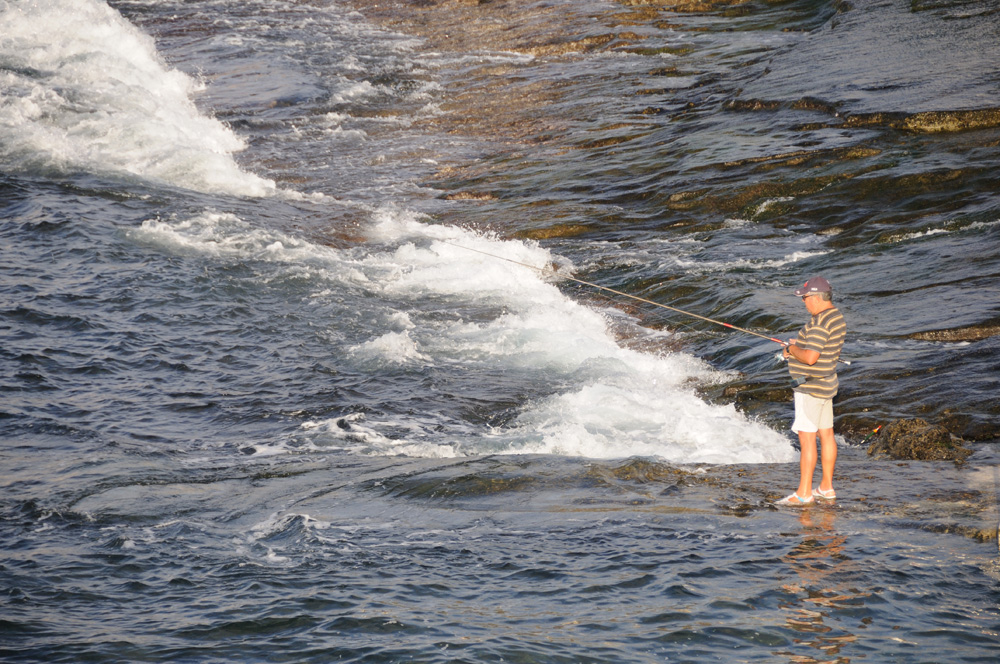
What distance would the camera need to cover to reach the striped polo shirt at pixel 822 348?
6.65 meters

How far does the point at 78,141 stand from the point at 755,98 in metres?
12.6

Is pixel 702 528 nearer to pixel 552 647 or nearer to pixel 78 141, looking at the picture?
pixel 552 647

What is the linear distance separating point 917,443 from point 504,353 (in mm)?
4984

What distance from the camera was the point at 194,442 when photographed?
29.6ft

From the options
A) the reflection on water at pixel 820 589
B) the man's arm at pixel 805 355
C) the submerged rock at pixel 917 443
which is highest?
the man's arm at pixel 805 355

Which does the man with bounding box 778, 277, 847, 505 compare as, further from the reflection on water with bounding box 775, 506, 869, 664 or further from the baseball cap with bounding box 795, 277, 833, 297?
the reflection on water with bounding box 775, 506, 869, 664

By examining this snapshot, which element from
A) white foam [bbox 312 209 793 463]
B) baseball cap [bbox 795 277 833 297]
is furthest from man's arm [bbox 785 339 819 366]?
white foam [bbox 312 209 793 463]

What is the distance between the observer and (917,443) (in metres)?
7.53

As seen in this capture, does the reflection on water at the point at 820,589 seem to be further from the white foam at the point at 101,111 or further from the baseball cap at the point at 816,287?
the white foam at the point at 101,111

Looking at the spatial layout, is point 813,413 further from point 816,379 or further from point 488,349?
point 488,349

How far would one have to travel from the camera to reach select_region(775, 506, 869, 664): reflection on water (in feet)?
16.4

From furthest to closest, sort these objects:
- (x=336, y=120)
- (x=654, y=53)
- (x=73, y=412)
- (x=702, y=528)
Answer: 1. (x=654, y=53)
2. (x=336, y=120)
3. (x=73, y=412)
4. (x=702, y=528)

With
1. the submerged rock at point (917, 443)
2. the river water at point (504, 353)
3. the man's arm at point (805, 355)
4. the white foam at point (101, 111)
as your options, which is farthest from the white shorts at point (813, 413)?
the white foam at point (101, 111)

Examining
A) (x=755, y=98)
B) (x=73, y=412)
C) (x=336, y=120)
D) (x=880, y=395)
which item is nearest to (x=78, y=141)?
(x=336, y=120)
